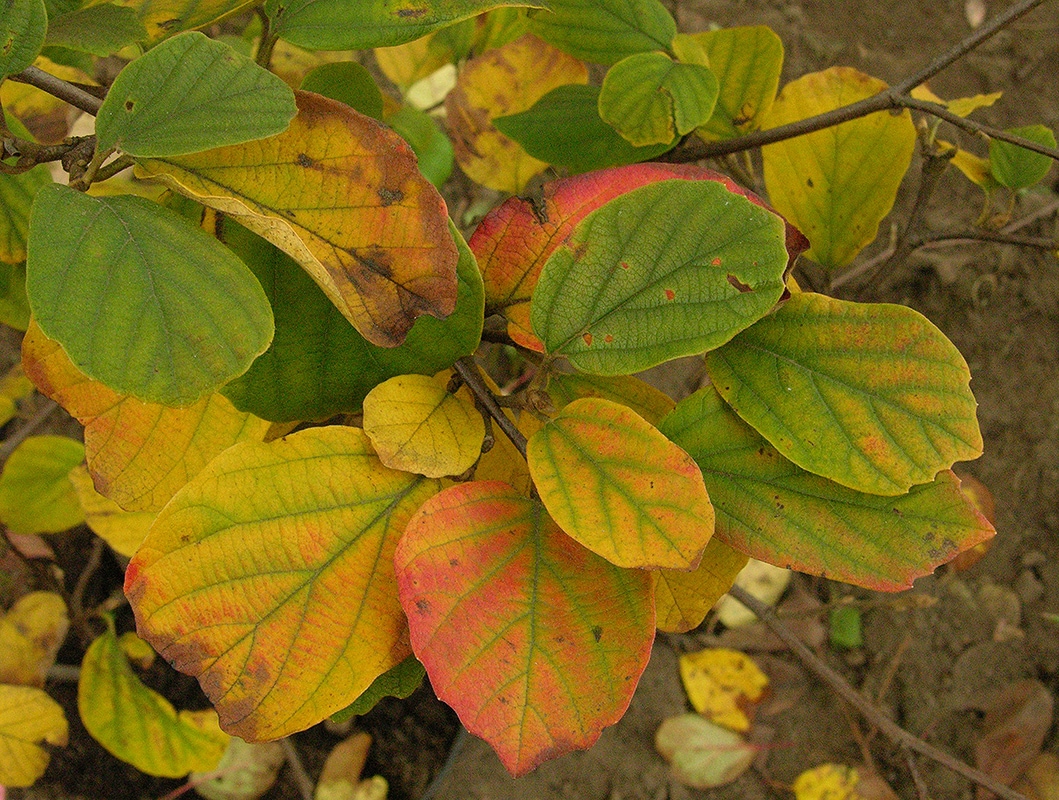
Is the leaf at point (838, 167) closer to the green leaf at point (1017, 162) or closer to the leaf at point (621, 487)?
the green leaf at point (1017, 162)

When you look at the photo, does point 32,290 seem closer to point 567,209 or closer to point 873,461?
point 567,209

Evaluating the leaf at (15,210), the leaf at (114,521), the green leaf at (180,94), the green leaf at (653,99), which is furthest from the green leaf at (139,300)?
the leaf at (114,521)

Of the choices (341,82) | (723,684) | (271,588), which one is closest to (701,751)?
(723,684)

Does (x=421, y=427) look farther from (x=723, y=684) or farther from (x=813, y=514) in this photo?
(x=723, y=684)

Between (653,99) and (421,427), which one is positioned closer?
(421,427)

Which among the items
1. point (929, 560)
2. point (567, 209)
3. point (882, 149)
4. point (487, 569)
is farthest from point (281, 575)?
point (882, 149)

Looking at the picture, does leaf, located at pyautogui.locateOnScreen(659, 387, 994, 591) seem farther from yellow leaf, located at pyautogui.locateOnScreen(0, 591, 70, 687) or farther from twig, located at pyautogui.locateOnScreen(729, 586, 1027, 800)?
yellow leaf, located at pyautogui.locateOnScreen(0, 591, 70, 687)

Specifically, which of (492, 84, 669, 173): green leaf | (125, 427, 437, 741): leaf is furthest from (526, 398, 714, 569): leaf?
(492, 84, 669, 173): green leaf
